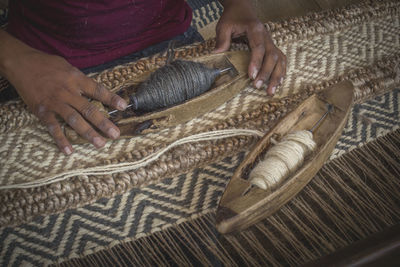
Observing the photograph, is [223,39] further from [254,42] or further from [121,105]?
[121,105]

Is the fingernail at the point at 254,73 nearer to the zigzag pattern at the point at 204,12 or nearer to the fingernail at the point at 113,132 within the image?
the fingernail at the point at 113,132

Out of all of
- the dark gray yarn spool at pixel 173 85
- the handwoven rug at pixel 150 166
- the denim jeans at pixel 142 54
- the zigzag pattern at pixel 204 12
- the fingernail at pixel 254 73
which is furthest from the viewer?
the zigzag pattern at pixel 204 12

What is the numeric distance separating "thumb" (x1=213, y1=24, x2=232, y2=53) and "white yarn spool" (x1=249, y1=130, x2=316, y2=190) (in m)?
0.43

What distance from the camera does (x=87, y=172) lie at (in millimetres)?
851

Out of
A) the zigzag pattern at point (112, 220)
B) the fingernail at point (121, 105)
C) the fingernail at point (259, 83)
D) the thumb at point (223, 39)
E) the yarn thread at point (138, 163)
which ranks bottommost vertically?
the zigzag pattern at point (112, 220)

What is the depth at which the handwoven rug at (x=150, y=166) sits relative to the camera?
2.64 ft

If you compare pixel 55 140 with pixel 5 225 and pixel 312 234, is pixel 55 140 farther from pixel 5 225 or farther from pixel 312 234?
pixel 312 234

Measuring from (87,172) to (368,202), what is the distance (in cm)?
74

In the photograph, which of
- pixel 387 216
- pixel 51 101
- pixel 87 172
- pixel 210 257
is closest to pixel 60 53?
pixel 51 101

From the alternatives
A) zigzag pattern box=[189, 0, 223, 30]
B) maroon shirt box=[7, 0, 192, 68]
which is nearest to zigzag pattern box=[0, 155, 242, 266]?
maroon shirt box=[7, 0, 192, 68]

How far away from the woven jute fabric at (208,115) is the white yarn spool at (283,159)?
0.48ft

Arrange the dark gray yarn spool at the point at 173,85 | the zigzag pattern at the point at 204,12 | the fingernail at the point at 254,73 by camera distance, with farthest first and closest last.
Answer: the zigzag pattern at the point at 204,12
the fingernail at the point at 254,73
the dark gray yarn spool at the point at 173,85

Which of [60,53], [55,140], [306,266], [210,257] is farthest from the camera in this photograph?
[60,53]

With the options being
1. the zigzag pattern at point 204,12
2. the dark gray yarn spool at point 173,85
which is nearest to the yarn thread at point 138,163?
the dark gray yarn spool at point 173,85
